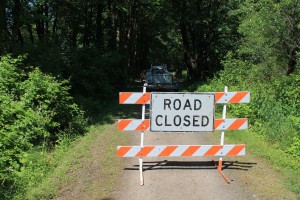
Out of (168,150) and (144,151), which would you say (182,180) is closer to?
(168,150)

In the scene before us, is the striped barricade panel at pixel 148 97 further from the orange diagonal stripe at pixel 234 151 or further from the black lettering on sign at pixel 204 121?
the orange diagonal stripe at pixel 234 151

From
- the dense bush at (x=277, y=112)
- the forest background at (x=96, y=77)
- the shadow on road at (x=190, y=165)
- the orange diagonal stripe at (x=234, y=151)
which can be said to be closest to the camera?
the orange diagonal stripe at (x=234, y=151)

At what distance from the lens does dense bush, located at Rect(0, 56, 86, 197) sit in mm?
7078

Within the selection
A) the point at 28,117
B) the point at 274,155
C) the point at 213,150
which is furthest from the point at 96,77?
the point at 213,150

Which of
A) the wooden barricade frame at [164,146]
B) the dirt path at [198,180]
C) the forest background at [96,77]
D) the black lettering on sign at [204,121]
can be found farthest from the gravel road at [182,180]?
the forest background at [96,77]

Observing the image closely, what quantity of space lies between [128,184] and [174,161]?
5.86 feet

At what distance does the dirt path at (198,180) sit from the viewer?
6.34 m

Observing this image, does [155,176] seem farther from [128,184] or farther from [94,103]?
[94,103]

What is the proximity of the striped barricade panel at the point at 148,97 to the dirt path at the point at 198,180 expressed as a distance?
1.51 meters

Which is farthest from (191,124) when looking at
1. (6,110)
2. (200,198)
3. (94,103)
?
(94,103)

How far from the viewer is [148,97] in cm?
737

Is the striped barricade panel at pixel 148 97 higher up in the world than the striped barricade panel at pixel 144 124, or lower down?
higher up

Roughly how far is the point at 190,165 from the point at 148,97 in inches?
74.8

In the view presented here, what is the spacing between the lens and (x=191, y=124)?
289 inches
